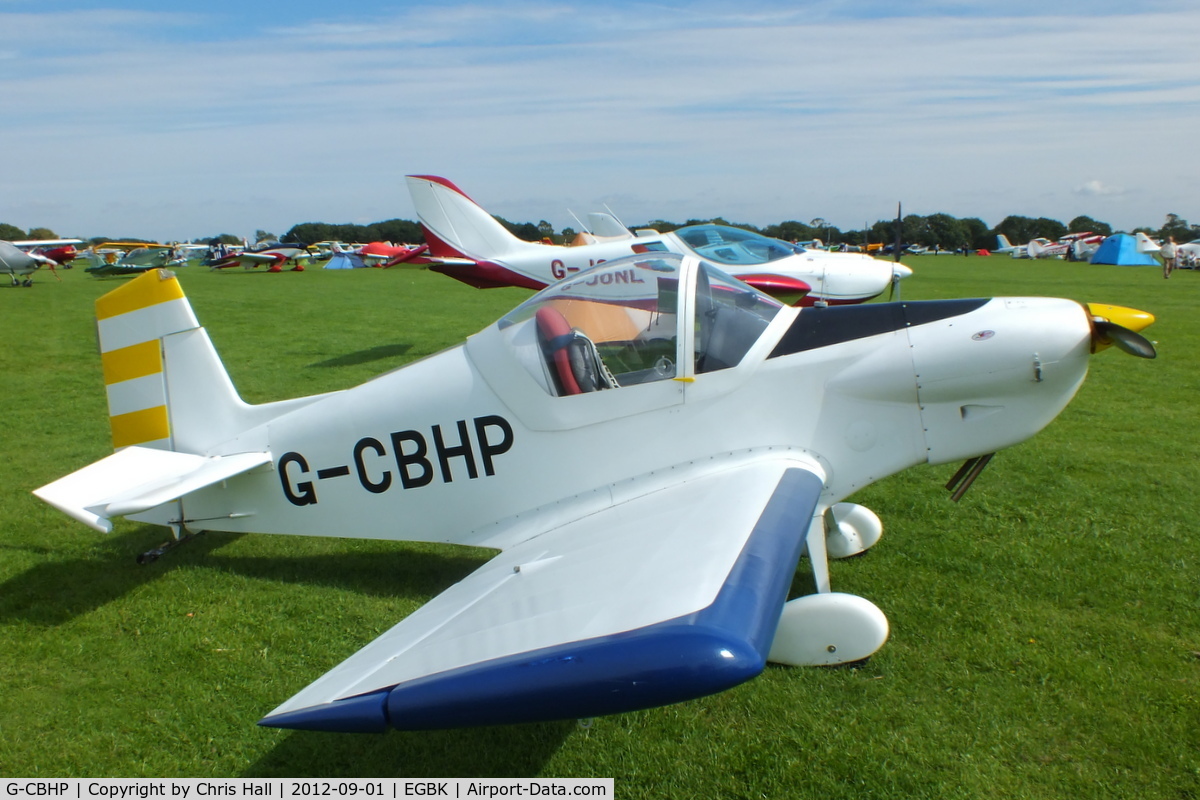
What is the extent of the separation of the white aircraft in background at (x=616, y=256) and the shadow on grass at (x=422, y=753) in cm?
1052

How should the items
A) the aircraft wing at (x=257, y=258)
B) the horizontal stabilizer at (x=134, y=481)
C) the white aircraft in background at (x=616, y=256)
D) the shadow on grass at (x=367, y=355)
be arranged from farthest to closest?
the aircraft wing at (x=257, y=258)
the white aircraft in background at (x=616, y=256)
the shadow on grass at (x=367, y=355)
the horizontal stabilizer at (x=134, y=481)

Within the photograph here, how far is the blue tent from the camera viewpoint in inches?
1618

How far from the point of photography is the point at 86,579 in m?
4.55

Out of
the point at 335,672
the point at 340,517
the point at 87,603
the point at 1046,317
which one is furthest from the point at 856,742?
the point at 87,603

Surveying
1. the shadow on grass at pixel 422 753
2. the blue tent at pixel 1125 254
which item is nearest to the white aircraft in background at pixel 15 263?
the shadow on grass at pixel 422 753

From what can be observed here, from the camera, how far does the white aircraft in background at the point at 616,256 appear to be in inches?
506

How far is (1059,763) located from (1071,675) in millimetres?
638

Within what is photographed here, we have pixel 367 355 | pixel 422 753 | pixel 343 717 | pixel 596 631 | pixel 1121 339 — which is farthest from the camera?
pixel 367 355

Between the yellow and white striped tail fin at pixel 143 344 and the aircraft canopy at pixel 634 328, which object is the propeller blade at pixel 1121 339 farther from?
the yellow and white striped tail fin at pixel 143 344

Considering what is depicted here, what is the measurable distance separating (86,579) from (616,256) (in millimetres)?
11060

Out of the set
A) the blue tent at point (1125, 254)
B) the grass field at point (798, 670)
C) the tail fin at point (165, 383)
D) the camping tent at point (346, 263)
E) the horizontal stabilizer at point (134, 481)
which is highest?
the tail fin at point (165, 383)

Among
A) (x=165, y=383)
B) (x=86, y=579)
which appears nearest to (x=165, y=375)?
(x=165, y=383)

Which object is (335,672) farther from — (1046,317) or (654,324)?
(1046,317)
